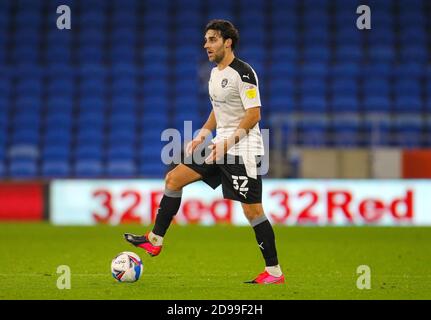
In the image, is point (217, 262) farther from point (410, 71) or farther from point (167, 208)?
point (410, 71)

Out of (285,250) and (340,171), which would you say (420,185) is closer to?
(340,171)

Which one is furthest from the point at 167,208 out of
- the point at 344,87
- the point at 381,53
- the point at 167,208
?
the point at 381,53

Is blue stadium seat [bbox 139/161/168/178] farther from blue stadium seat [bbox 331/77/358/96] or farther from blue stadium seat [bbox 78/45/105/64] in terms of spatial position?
blue stadium seat [bbox 331/77/358/96]

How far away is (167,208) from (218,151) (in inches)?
26.8

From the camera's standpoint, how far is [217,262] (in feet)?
27.3

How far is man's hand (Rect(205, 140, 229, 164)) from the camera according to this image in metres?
6.40

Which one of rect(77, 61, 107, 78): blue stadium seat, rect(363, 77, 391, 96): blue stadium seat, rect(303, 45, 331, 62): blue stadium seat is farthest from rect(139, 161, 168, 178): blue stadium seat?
rect(363, 77, 391, 96): blue stadium seat

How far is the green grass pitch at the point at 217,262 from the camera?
6.07 meters

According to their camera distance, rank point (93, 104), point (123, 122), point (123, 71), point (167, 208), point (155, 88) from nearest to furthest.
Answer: point (167, 208) → point (123, 122) → point (93, 104) → point (155, 88) → point (123, 71)

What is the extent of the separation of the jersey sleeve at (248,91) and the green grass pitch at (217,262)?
4.36 ft

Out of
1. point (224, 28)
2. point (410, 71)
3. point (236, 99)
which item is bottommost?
point (236, 99)

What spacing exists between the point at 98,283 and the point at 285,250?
3.44 metres

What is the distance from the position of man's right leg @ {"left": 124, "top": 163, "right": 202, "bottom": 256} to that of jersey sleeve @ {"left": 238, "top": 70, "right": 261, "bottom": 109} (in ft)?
2.21

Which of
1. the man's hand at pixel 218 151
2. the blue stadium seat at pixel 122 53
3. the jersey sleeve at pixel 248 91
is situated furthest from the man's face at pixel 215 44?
the blue stadium seat at pixel 122 53
